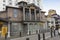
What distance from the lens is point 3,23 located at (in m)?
24.1

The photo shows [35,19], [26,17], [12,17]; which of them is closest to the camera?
[12,17]

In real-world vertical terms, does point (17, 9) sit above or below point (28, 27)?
above

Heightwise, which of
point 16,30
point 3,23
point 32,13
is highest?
→ point 32,13

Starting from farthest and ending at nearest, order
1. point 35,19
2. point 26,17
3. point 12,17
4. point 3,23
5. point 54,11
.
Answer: point 54,11 → point 35,19 → point 26,17 → point 12,17 → point 3,23

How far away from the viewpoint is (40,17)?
31359 millimetres

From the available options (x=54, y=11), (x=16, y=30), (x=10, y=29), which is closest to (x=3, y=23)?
(x=10, y=29)

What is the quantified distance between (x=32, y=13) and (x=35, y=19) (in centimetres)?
A: 243

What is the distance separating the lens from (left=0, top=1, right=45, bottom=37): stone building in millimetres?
24562

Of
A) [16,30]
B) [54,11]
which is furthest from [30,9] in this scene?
[54,11]

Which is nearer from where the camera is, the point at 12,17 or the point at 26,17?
the point at 12,17

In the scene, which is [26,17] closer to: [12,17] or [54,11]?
[12,17]

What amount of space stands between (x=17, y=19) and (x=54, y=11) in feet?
150

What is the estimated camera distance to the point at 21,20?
2717 cm

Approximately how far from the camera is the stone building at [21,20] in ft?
80.6
